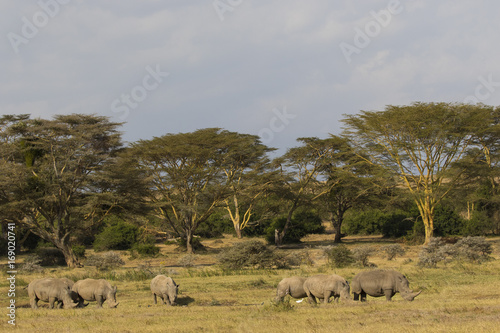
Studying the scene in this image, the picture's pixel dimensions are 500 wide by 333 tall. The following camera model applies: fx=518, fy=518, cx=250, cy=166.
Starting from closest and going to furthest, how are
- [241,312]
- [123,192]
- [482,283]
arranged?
1. [241,312]
2. [482,283]
3. [123,192]

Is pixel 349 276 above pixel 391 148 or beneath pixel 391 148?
beneath

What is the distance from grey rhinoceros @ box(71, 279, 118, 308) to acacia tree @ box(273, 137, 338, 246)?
108ft

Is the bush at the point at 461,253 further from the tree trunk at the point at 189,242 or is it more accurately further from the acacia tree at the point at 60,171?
the tree trunk at the point at 189,242

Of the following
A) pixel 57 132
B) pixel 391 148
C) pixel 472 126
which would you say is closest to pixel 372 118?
pixel 391 148

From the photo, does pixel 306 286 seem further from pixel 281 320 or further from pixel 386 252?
pixel 386 252

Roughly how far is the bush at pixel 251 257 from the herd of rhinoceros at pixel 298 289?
1022 centimetres

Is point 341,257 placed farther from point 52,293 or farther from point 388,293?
point 52,293

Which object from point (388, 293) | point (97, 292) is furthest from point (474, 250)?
point (97, 292)

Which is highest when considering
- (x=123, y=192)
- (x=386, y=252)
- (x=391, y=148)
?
(x=391, y=148)

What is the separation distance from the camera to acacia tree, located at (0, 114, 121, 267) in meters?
28.4

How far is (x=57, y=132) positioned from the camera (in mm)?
29172

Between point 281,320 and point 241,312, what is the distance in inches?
68.4

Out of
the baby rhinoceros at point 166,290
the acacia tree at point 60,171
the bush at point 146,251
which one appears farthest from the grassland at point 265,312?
the bush at point 146,251

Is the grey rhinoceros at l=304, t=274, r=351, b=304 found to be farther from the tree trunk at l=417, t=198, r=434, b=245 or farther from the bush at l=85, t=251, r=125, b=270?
the tree trunk at l=417, t=198, r=434, b=245
